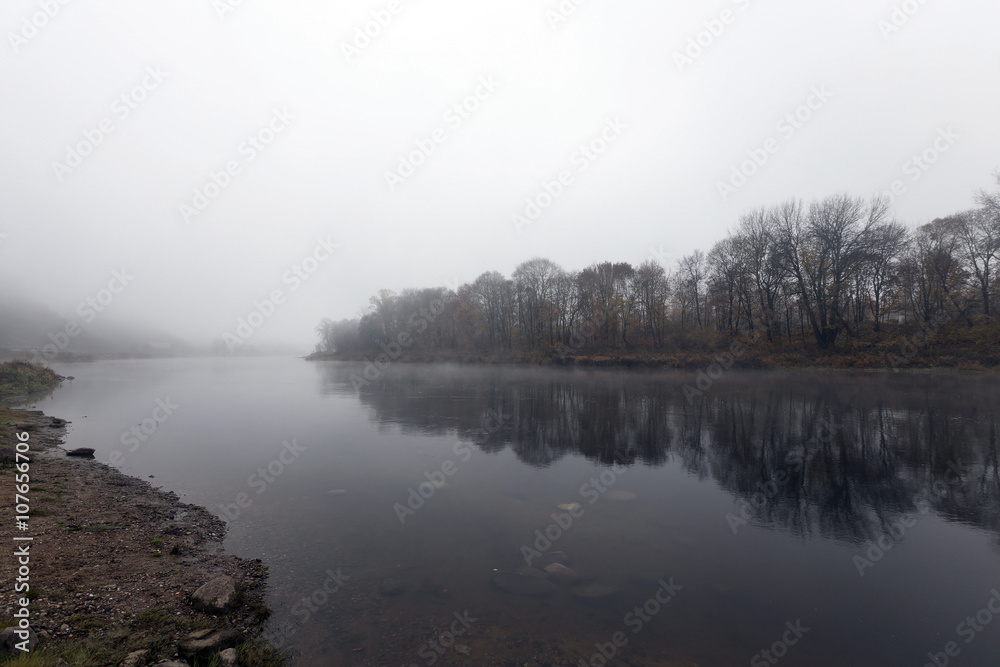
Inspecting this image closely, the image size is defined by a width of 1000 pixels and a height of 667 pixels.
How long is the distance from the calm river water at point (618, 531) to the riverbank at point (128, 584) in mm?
497

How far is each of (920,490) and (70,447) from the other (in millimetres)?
24657

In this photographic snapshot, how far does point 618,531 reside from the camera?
7.94 m

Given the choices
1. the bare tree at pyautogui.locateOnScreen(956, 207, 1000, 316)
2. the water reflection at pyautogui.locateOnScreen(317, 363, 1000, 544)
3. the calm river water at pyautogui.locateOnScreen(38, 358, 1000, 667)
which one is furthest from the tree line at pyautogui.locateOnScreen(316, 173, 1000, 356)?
the calm river water at pyautogui.locateOnScreen(38, 358, 1000, 667)

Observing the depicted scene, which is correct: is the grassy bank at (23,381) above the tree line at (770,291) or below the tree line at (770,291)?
below

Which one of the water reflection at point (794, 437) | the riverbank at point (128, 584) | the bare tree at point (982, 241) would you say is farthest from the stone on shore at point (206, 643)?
the bare tree at point (982, 241)

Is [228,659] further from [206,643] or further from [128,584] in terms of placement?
[128,584]

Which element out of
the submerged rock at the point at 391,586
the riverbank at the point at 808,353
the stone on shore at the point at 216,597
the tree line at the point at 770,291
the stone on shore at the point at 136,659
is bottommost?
the submerged rock at the point at 391,586

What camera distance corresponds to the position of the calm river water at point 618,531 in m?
5.00

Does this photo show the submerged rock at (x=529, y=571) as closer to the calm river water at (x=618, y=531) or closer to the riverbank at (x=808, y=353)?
the calm river water at (x=618, y=531)

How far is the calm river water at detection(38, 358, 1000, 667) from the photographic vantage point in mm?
5004

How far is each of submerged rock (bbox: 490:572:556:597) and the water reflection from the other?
4.58 meters

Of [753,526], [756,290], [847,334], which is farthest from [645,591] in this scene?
[756,290]

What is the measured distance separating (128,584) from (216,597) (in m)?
1.33

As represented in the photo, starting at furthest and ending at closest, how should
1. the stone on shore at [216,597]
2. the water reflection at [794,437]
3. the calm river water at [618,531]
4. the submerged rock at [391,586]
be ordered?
1. the water reflection at [794,437]
2. the submerged rock at [391,586]
3. the stone on shore at [216,597]
4. the calm river water at [618,531]
